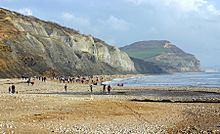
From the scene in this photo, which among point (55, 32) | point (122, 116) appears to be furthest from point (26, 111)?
point (55, 32)

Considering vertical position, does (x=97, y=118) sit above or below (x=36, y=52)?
below

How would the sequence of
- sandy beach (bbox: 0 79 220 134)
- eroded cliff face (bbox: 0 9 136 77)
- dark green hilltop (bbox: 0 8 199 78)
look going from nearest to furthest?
1. sandy beach (bbox: 0 79 220 134)
2. dark green hilltop (bbox: 0 8 199 78)
3. eroded cliff face (bbox: 0 9 136 77)

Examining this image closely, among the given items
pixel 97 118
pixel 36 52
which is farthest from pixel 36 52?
pixel 97 118

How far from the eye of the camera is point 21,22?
15612 centimetres

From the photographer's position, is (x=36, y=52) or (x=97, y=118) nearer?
(x=97, y=118)

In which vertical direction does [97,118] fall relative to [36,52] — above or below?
below

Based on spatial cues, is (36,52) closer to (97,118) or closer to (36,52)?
(36,52)

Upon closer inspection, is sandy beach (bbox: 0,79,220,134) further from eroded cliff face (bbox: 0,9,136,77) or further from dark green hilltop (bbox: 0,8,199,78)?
eroded cliff face (bbox: 0,9,136,77)

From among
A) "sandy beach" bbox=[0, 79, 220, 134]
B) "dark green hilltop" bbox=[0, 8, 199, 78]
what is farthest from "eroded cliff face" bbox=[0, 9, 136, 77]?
"sandy beach" bbox=[0, 79, 220, 134]

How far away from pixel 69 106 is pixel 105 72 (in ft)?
545

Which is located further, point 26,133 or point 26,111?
point 26,111

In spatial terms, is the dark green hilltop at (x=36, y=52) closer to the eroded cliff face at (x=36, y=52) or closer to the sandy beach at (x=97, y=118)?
the eroded cliff face at (x=36, y=52)

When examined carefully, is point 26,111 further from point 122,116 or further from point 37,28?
point 37,28

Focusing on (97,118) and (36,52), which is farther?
(36,52)
